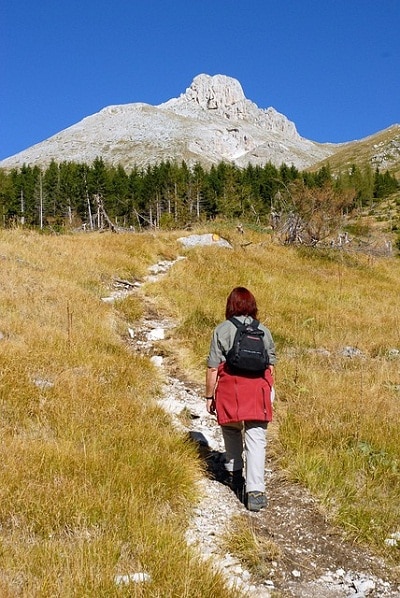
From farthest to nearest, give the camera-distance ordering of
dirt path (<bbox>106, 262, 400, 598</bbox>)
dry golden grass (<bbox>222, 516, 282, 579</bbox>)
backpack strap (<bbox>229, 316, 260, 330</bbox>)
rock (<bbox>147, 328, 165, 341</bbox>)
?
rock (<bbox>147, 328, 165, 341</bbox>) < backpack strap (<bbox>229, 316, 260, 330</bbox>) < dry golden grass (<bbox>222, 516, 282, 579</bbox>) < dirt path (<bbox>106, 262, 400, 598</bbox>)

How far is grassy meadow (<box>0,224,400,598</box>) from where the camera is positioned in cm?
293

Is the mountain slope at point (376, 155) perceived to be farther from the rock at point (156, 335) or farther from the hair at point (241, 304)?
the hair at point (241, 304)

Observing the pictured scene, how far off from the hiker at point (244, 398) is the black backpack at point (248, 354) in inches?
2.7

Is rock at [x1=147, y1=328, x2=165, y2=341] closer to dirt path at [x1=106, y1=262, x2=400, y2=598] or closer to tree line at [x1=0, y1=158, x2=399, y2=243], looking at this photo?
dirt path at [x1=106, y1=262, x2=400, y2=598]

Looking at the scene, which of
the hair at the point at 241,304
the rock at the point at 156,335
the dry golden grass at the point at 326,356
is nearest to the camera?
the dry golden grass at the point at 326,356

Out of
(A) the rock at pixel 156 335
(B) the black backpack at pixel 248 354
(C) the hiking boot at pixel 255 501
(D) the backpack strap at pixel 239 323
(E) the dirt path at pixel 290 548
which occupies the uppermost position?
(D) the backpack strap at pixel 239 323

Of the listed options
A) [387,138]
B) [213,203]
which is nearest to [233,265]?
[213,203]

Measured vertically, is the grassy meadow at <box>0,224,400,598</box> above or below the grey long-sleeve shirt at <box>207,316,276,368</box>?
below

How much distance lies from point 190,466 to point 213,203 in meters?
78.2

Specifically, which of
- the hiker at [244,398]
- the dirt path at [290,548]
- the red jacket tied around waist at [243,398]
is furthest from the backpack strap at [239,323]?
the dirt path at [290,548]

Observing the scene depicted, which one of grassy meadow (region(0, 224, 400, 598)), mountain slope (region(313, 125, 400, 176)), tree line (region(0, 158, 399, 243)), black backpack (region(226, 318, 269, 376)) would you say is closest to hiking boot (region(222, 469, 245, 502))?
grassy meadow (region(0, 224, 400, 598))

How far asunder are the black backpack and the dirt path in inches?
46.3

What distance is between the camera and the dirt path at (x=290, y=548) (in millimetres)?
3174

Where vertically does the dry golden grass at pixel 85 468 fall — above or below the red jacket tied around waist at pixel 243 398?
below
